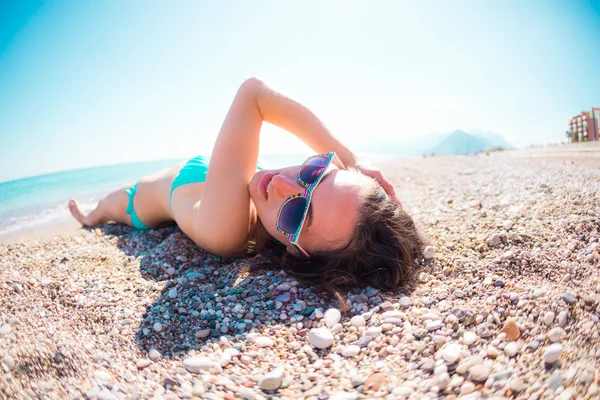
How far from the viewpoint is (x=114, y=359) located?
181 centimetres

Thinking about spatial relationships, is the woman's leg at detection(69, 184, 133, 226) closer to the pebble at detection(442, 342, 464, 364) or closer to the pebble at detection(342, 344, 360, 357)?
the pebble at detection(342, 344, 360, 357)

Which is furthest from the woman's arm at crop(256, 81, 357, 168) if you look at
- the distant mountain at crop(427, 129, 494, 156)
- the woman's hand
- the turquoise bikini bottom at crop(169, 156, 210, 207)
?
the distant mountain at crop(427, 129, 494, 156)

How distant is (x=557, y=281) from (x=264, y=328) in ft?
6.73

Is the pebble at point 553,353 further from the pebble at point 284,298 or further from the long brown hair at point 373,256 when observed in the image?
the pebble at point 284,298

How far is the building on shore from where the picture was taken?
1891cm

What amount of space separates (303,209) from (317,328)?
88 cm

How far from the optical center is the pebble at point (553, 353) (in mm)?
1438

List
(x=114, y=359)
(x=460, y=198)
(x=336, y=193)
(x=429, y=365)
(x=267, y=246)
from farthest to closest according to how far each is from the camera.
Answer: (x=460, y=198), (x=267, y=246), (x=336, y=193), (x=114, y=359), (x=429, y=365)

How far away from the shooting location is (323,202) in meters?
2.43

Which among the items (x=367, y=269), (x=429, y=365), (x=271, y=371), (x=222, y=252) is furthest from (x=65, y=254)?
(x=429, y=365)

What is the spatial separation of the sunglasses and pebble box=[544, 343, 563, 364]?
1620 millimetres

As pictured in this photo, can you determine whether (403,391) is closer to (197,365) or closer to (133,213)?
(197,365)

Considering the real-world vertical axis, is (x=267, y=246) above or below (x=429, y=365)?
above

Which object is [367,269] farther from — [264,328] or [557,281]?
[557,281]
